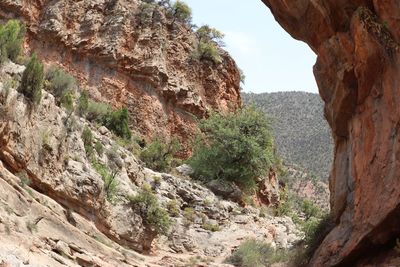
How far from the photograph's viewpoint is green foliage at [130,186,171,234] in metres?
19.4

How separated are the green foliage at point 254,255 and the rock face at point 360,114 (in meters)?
6.18

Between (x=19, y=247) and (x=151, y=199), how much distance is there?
9.52 m

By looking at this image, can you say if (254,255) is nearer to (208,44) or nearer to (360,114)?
(360,114)

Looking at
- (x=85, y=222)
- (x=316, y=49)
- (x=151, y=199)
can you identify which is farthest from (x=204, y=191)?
(x=316, y=49)

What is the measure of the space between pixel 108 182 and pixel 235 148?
15815 millimetres

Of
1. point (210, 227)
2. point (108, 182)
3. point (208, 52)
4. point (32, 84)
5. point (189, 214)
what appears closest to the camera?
point (32, 84)

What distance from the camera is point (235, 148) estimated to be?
1300 inches

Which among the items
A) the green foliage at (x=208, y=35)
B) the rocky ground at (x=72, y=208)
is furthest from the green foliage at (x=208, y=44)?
the rocky ground at (x=72, y=208)

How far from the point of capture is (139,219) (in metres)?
19.0

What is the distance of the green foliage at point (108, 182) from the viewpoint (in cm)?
1805

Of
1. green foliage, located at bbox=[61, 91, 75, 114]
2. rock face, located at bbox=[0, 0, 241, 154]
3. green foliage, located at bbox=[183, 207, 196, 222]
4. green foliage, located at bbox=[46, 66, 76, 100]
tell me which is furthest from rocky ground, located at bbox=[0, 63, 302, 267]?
rock face, located at bbox=[0, 0, 241, 154]

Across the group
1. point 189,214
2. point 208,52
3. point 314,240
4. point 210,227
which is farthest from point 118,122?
point 314,240

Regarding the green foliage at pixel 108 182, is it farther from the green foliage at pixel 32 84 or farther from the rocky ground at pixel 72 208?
the green foliage at pixel 32 84

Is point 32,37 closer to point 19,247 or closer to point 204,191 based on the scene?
point 204,191
